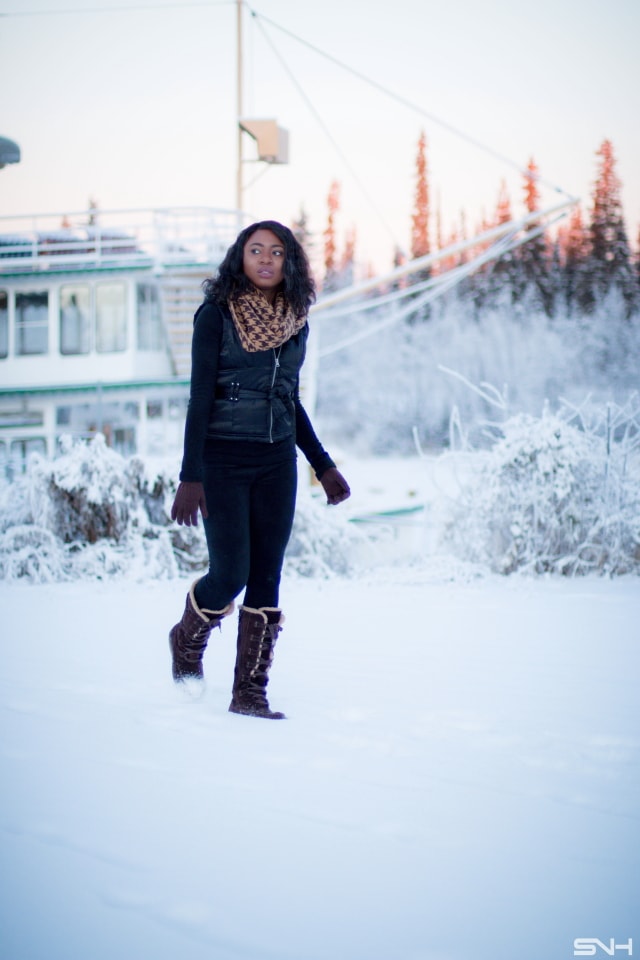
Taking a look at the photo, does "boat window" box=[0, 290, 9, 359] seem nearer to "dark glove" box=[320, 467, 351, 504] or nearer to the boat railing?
the boat railing

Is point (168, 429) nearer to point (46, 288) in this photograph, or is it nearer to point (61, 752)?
point (46, 288)

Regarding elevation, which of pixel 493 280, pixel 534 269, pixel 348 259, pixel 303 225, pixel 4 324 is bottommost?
pixel 4 324

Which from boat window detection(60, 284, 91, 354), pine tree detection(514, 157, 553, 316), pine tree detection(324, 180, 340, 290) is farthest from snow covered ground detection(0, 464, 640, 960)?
pine tree detection(324, 180, 340, 290)

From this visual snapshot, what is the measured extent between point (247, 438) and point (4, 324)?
10.1m

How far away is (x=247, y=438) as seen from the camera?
7.42ft

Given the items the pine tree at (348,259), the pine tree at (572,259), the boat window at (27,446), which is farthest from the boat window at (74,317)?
the pine tree at (572,259)

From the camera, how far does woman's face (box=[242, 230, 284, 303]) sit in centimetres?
230

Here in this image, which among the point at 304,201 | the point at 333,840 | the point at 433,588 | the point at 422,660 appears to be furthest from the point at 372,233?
the point at 333,840

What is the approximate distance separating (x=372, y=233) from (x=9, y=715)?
1911 cm

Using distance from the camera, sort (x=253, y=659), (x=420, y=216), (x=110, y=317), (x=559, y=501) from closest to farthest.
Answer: (x=253, y=659)
(x=559, y=501)
(x=110, y=317)
(x=420, y=216)

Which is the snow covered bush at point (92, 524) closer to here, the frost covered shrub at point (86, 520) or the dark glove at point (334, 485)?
the frost covered shrub at point (86, 520)

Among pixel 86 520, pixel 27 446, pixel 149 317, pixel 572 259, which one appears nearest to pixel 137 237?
pixel 149 317

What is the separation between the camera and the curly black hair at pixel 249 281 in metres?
2.28

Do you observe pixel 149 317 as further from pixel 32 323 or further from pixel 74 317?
pixel 32 323
